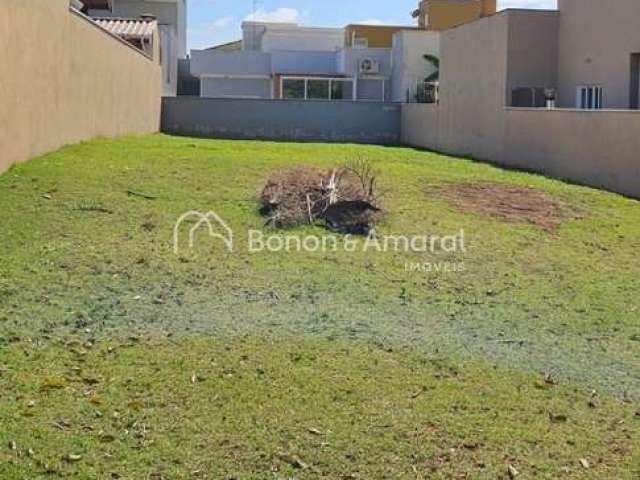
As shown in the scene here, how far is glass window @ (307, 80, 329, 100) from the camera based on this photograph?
128ft

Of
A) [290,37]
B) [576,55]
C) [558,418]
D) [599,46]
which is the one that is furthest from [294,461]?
[290,37]

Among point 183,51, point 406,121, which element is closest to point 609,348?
point 406,121

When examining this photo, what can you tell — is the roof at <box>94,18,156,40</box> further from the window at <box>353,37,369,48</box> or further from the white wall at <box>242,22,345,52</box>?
the window at <box>353,37,369,48</box>

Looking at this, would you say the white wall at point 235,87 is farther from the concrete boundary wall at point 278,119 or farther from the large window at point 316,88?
the concrete boundary wall at point 278,119

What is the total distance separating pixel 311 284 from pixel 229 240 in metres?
1.56

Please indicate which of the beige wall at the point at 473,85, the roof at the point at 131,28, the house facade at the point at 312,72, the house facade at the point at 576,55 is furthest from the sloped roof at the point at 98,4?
the house facade at the point at 576,55

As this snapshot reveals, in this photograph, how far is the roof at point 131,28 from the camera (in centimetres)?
2430

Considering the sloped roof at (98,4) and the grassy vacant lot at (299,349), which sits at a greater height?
the sloped roof at (98,4)

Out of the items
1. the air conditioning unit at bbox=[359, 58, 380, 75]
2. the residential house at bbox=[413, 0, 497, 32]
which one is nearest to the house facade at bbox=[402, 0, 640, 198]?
the air conditioning unit at bbox=[359, 58, 380, 75]

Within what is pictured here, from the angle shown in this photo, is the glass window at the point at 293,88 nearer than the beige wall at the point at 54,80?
No

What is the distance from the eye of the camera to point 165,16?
35625 millimetres

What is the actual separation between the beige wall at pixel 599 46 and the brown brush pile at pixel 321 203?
10006 mm

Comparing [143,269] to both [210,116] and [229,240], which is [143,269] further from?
[210,116]

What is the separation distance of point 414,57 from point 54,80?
25944 millimetres
